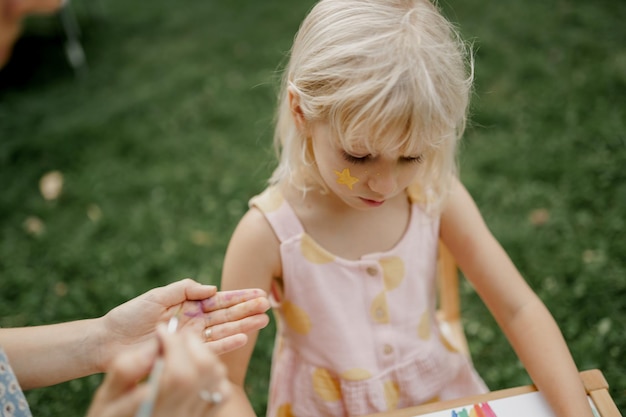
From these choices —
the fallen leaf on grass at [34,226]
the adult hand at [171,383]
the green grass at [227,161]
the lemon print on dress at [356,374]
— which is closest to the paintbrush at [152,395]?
the adult hand at [171,383]

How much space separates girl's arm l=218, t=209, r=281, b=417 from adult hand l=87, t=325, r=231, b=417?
568 millimetres

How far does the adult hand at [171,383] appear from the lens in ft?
2.53

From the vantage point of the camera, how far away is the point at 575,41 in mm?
3988

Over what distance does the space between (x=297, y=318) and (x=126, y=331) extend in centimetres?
42

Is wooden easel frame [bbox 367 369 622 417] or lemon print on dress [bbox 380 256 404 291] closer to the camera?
wooden easel frame [bbox 367 369 622 417]

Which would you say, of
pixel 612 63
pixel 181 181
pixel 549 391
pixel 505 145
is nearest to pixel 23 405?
pixel 549 391

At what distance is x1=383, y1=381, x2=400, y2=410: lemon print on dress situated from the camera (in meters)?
1.50

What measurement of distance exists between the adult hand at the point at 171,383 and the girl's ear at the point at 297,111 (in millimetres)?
649

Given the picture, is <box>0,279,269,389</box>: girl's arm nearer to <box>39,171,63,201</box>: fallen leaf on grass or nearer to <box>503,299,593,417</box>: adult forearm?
<box>503,299,593,417</box>: adult forearm

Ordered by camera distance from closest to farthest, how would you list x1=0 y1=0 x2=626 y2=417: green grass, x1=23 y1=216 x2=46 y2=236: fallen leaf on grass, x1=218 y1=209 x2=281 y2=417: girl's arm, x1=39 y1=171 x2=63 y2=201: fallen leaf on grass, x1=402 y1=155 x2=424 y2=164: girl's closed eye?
x1=402 y1=155 x2=424 y2=164: girl's closed eye, x1=218 y1=209 x2=281 y2=417: girl's arm, x1=0 y1=0 x2=626 y2=417: green grass, x1=23 y1=216 x2=46 y2=236: fallen leaf on grass, x1=39 y1=171 x2=63 y2=201: fallen leaf on grass

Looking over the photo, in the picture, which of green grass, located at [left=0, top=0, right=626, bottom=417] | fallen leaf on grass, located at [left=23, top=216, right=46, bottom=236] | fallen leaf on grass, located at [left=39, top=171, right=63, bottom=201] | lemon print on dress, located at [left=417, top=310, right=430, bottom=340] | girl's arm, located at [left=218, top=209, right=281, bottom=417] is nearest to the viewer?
girl's arm, located at [left=218, top=209, right=281, bottom=417]

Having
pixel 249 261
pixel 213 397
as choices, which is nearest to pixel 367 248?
pixel 249 261

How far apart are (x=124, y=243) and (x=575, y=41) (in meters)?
3.08

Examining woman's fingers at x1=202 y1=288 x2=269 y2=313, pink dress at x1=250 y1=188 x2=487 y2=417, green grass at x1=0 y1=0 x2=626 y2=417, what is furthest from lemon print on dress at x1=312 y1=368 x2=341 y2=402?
green grass at x1=0 y1=0 x2=626 y2=417
